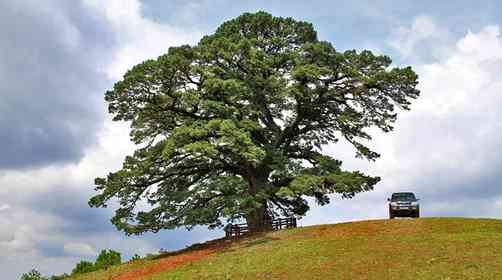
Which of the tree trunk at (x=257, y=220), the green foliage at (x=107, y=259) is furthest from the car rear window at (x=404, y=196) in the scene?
the green foliage at (x=107, y=259)

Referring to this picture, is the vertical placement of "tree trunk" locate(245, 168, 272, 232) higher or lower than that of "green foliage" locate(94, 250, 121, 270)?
higher

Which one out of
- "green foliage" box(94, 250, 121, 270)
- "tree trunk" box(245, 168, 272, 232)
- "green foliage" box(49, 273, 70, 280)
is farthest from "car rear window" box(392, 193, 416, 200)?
"green foliage" box(49, 273, 70, 280)

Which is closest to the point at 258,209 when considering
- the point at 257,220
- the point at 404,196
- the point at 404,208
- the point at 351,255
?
the point at 257,220

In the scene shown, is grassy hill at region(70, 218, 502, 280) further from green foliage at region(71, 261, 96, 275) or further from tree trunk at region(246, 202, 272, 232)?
green foliage at region(71, 261, 96, 275)

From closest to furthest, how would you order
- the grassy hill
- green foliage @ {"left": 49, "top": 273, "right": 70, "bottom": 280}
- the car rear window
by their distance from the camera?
1. the grassy hill
2. green foliage @ {"left": 49, "top": 273, "right": 70, "bottom": 280}
3. the car rear window

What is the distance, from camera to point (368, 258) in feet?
101

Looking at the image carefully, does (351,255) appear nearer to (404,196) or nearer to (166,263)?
(166,263)

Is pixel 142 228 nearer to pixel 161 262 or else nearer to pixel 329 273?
pixel 161 262

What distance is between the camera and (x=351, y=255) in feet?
104

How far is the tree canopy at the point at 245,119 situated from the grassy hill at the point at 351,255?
3.12 meters

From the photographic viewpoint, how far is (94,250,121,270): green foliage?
44.9m

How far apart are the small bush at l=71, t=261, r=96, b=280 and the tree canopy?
15.7 ft

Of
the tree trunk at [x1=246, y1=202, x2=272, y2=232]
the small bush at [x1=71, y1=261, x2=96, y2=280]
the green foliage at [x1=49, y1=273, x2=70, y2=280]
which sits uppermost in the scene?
the tree trunk at [x1=246, y1=202, x2=272, y2=232]

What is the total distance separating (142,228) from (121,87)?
9.83 metres
